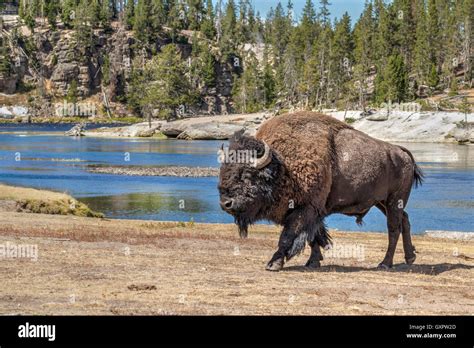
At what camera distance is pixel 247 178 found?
1358cm

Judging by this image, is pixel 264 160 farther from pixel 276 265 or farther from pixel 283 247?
pixel 276 265

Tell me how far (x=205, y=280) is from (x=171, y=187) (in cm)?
3950

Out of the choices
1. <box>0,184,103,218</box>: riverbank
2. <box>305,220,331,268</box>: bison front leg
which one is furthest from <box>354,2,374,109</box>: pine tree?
<box>305,220,331,268</box>: bison front leg

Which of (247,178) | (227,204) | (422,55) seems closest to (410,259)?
(247,178)

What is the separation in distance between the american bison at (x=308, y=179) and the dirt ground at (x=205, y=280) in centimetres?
95

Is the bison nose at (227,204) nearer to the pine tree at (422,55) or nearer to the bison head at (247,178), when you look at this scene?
the bison head at (247,178)

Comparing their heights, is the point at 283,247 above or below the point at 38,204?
above

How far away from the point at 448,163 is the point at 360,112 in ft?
183

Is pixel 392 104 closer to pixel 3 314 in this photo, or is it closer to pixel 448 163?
pixel 448 163

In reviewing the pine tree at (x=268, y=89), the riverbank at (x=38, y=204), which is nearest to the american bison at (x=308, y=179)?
the riverbank at (x=38, y=204)

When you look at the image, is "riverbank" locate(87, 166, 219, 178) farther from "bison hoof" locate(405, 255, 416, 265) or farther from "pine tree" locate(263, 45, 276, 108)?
"pine tree" locate(263, 45, 276, 108)

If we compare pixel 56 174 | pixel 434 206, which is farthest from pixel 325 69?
pixel 434 206
